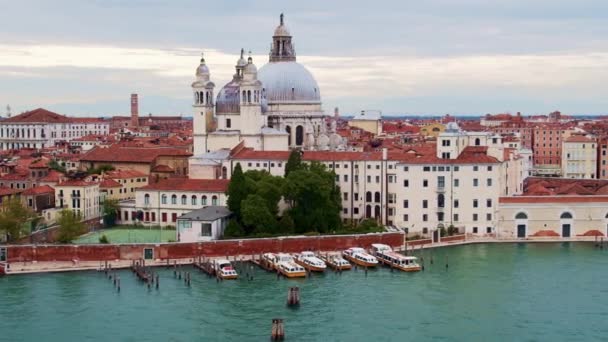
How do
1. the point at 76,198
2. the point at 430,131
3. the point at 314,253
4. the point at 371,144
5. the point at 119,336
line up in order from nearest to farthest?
the point at 119,336, the point at 314,253, the point at 76,198, the point at 371,144, the point at 430,131

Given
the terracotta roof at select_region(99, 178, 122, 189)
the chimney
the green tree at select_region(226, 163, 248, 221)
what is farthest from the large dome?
the chimney

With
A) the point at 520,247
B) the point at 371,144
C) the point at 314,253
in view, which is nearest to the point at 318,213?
the point at 314,253

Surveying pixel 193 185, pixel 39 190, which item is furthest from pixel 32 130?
pixel 193 185

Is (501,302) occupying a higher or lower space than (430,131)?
lower

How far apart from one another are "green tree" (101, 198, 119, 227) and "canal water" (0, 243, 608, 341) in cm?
457

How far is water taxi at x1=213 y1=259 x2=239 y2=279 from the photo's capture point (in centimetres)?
1600

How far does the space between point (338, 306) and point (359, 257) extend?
332cm

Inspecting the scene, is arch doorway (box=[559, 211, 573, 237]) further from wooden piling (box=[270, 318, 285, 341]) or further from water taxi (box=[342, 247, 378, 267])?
wooden piling (box=[270, 318, 285, 341])

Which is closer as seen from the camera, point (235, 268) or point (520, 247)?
point (235, 268)

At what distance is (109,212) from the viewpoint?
2112cm

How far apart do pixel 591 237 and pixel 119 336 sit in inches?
457

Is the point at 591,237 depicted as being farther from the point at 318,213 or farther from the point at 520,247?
the point at 318,213

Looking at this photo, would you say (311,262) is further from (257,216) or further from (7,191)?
(7,191)

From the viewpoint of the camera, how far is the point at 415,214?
20078mm
